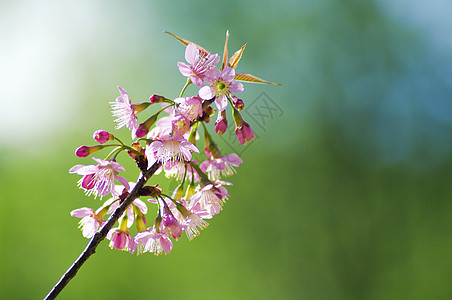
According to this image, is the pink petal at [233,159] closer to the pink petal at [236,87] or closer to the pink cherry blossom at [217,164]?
the pink cherry blossom at [217,164]

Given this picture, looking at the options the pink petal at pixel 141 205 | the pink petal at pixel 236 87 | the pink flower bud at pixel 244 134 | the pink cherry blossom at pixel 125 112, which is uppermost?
the pink petal at pixel 236 87

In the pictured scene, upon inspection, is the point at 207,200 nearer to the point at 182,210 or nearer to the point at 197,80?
the point at 182,210

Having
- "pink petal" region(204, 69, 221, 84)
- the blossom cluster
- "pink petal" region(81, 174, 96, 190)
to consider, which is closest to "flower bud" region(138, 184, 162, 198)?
the blossom cluster

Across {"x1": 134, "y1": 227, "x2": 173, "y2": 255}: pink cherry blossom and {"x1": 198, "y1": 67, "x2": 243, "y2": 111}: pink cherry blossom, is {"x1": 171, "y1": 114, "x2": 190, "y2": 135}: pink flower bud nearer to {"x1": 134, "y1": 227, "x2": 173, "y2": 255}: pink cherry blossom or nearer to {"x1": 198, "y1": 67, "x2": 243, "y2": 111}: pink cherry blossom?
{"x1": 198, "y1": 67, "x2": 243, "y2": 111}: pink cherry blossom

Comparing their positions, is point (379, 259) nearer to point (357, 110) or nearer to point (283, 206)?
point (283, 206)

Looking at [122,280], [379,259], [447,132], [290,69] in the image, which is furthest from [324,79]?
[122,280]

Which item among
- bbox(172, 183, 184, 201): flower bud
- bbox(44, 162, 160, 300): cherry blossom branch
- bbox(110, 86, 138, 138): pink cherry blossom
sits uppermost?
bbox(110, 86, 138, 138): pink cherry blossom

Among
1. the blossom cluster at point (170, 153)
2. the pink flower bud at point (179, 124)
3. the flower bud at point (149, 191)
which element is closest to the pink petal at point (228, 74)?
the blossom cluster at point (170, 153)
